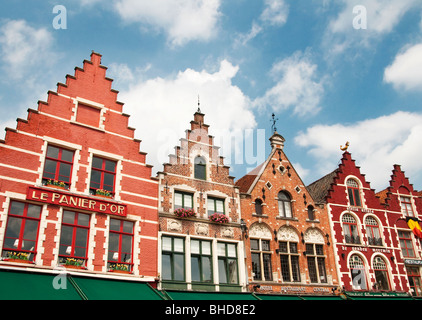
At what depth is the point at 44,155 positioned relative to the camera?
16.3 m

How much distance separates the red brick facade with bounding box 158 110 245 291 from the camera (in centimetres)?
1806

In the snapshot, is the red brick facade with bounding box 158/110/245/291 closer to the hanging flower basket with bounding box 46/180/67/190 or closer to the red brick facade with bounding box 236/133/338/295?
the red brick facade with bounding box 236/133/338/295

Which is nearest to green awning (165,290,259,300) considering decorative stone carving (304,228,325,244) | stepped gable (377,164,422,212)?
decorative stone carving (304,228,325,244)

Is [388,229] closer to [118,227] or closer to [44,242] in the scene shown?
[118,227]

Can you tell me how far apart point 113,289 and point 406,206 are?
64.3ft

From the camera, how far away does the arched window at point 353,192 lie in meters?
24.3

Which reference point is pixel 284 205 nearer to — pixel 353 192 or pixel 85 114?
pixel 353 192

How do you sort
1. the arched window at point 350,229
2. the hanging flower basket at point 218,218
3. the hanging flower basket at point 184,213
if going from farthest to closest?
the arched window at point 350,229, the hanging flower basket at point 218,218, the hanging flower basket at point 184,213

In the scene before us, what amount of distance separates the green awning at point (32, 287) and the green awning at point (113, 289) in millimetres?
573

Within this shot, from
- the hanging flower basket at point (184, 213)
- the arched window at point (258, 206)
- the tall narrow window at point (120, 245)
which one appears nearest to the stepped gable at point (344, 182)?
the arched window at point (258, 206)

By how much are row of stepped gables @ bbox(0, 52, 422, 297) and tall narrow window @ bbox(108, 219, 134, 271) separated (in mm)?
43

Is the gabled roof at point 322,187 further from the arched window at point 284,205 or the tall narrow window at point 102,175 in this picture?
the tall narrow window at point 102,175

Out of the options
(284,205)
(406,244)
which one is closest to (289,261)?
(284,205)
